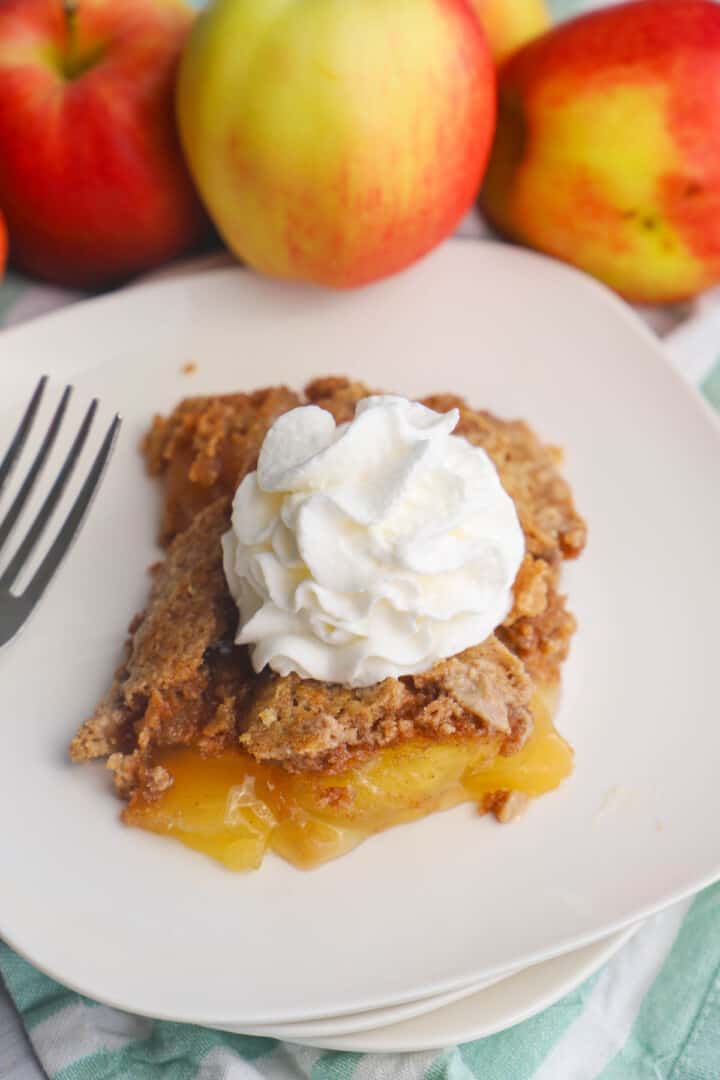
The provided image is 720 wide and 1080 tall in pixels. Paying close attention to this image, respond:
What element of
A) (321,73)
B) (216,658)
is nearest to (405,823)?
(216,658)

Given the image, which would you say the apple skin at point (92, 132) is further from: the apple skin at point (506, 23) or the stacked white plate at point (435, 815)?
the apple skin at point (506, 23)

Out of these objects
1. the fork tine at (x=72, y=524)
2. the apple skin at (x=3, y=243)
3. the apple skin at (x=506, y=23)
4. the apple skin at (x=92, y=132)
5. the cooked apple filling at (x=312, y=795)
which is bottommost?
the cooked apple filling at (x=312, y=795)

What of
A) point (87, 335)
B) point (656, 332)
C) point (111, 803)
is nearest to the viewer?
point (111, 803)

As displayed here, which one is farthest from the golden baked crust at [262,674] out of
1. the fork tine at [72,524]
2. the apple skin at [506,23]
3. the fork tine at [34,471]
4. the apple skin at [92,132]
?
the apple skin at [506,23]

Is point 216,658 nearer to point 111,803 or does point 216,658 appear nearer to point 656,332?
point 111,803

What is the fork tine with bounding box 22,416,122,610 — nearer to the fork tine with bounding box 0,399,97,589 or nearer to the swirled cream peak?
the fork tine with bounding box 0,399,97,589

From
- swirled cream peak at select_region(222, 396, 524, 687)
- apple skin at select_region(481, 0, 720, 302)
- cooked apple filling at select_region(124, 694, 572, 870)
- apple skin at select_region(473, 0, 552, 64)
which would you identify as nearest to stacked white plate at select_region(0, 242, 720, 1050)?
cooked apple filling at select_region(124, 694, 572, 870)
